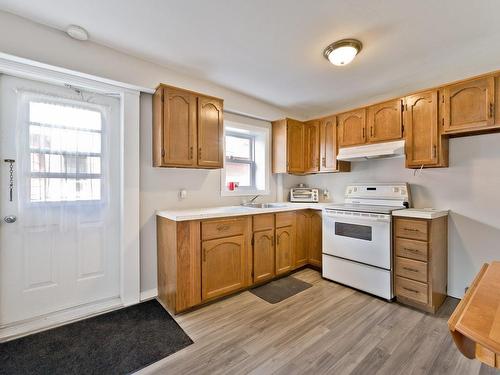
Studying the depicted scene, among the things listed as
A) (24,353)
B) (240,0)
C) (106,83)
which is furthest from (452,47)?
(24,353)

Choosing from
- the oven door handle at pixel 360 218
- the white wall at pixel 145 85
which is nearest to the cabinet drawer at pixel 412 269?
the oven door handle at pixel 360 218

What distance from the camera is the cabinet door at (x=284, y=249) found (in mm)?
3064

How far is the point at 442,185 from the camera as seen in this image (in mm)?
2693

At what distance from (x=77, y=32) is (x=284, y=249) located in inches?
123

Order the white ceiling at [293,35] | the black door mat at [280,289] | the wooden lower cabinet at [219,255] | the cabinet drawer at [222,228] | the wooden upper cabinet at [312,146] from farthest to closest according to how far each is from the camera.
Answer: the wooden upper cabinet at [312,146] < the black door mat at [280,289] < the cabinet drawer at [222,228] < the wooden lower cabinet at [219,255] < the white ceiling at [293,35]

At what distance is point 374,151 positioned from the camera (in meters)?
2.89

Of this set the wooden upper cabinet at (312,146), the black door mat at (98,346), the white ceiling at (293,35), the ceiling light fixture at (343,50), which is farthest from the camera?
the wooden upper cabinet at (312,146)

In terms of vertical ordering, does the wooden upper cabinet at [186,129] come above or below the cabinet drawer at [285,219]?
above

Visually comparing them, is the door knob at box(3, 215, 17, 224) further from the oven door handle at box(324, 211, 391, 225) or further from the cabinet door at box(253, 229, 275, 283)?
the oven door handle at box(324, 211, 391, 225)

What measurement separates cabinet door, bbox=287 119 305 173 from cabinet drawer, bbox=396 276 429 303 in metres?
1.97

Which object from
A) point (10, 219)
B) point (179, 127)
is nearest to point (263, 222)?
point (179, 127)

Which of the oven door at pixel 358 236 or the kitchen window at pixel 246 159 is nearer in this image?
the oven door at pixel 358 236

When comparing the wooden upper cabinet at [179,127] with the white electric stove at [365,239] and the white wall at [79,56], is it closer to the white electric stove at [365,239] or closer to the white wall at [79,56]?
the white wall at [79,56]

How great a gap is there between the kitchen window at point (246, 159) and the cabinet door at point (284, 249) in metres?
0.82
